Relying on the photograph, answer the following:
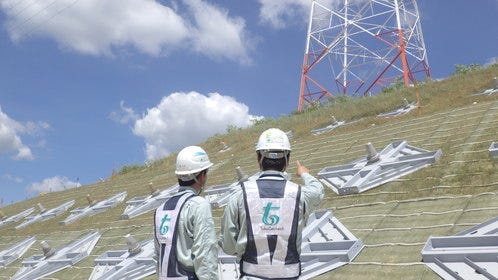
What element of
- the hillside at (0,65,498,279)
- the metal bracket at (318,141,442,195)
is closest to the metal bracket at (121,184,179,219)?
the hillside at (0,65,498,279)

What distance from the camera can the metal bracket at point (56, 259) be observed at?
9.16 meters

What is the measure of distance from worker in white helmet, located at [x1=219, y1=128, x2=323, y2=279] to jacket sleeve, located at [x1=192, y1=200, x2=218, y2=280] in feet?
0.36

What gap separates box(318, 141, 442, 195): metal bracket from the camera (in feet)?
22.7

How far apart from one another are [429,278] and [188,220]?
223cm

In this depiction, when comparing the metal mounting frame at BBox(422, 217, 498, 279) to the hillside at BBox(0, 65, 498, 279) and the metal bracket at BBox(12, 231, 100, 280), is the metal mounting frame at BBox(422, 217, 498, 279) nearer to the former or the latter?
the hillside at BBox(0, 65, 498, 279)

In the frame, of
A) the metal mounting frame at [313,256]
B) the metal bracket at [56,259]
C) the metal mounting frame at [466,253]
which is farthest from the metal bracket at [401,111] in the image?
the metal mounting frame at [466,253]

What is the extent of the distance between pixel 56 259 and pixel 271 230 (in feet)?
25.9

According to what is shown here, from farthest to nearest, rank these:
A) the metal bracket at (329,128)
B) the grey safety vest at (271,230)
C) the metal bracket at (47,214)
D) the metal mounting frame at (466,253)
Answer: the metal bracket at (47,214), the metal bracket at (329,128), the metal mounting frame at (466,253), the grey safety vest at (271,230)

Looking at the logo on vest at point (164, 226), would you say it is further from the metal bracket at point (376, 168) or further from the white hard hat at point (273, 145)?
the metal bracket at point (376, 168)

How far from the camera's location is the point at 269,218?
10.0ft

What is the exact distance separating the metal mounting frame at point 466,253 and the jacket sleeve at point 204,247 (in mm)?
2115

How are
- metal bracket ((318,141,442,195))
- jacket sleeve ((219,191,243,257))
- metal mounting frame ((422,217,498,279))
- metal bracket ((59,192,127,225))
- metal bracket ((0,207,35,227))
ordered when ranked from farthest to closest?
1. metal bracket ((0,207,35,227))
2. metal bracket ((59,192,127,225))
3. metal bracket ((318,141,442,195))
4. metal mounting frame ((422,217,498,279))
5. jacket sleeve ((219,191,243,257))

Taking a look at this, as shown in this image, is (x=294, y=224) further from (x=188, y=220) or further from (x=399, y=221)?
(x=399, y=221)

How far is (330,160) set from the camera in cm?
994
